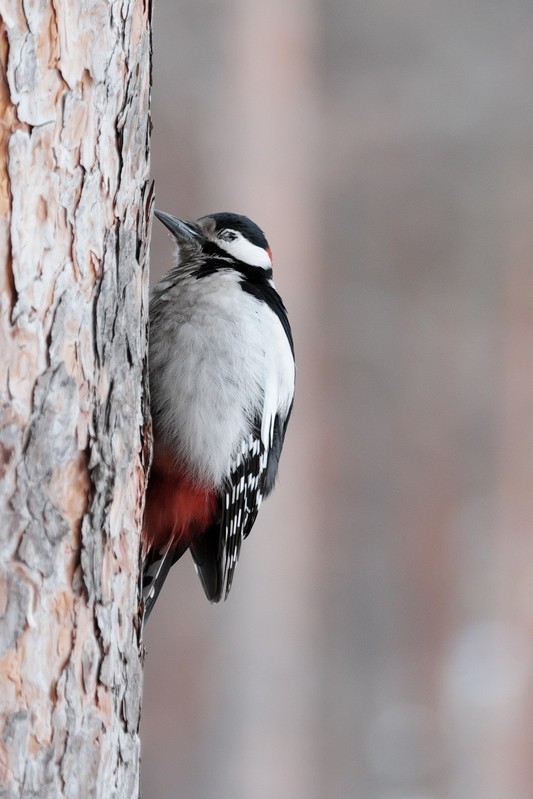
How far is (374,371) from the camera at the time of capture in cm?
223

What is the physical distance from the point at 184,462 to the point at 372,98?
1292 millimetres

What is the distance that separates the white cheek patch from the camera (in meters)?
1.42

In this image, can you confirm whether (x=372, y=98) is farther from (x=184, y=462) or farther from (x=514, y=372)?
(x=184, y=462)

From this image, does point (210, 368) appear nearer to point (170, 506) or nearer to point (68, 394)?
point (170, 506)

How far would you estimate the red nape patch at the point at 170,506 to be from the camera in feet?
4.14

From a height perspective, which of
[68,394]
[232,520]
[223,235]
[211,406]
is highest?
[223,235]

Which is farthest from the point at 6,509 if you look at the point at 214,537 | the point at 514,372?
the point at 514,372

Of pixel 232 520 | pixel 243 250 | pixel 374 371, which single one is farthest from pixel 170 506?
pixel 374 371

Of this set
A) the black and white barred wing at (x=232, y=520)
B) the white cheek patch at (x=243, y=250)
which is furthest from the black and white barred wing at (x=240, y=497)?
the white cheek patch at (x=243, y=250)

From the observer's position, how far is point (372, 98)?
220 cm

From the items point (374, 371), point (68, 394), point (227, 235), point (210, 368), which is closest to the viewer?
point (68, 394)

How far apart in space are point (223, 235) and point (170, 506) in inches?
17.3

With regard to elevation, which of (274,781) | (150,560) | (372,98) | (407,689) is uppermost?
(372,98)

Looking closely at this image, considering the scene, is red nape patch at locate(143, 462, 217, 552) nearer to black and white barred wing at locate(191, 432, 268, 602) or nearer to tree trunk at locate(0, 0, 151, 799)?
black and white barred wing at locate(191, 432, 268, 602)
